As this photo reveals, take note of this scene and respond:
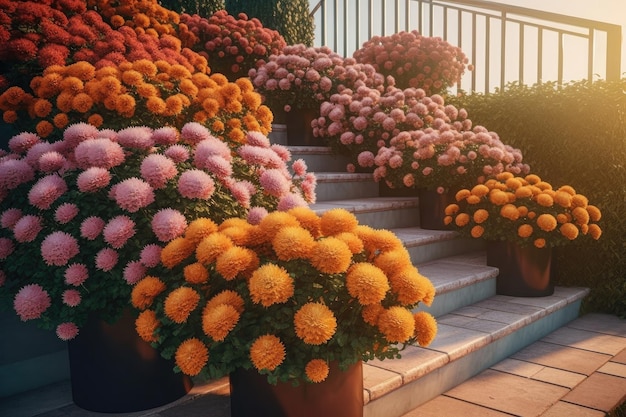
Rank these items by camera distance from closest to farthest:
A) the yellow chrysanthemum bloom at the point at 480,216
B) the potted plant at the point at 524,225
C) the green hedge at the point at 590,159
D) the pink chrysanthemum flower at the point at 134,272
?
the pink chrysanthemum flower at the point at 134,272 < the potted plant at the point at 524,225 < the yellow chrysanthemum bloom at the point at 480,216 < the green hedge at the point at 590,159

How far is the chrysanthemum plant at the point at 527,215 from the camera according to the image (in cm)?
353

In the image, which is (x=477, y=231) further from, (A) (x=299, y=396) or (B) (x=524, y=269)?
(A) (x=299, y=396)

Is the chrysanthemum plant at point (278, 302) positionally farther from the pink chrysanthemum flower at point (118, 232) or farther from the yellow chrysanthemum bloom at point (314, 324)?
the pink chrysanthemum flower at point (118, 232)

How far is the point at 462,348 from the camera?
263cm

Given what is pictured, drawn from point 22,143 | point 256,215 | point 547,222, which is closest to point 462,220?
point 547,222

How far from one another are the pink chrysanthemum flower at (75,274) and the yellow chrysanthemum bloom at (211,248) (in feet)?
1.58

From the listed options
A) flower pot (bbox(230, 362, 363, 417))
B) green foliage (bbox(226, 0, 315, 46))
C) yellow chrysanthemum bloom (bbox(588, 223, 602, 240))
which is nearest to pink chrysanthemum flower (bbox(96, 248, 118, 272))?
flower pot (bbox(230, 362, 363, 417))

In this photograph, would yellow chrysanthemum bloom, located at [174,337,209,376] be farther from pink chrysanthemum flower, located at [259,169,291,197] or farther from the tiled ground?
the tiled ground

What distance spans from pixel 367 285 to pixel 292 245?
263mm

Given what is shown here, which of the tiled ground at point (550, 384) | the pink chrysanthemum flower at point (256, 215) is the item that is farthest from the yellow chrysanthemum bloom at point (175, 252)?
the tiled ground at point (550, 384)

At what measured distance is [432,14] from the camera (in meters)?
7.68

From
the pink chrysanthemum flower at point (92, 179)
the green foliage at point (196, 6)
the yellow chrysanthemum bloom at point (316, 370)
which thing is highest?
the green foliage at point (196, 6)

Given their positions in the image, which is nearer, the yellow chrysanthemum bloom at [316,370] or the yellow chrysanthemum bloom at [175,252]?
the yellow chrysanthemum bloom at [316,370]

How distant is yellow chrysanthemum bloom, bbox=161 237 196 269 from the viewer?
171cm
